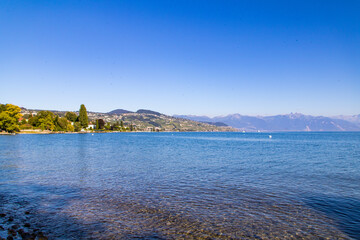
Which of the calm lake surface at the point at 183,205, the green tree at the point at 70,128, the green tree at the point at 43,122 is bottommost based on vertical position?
the calm lake surface at the point at 183,205

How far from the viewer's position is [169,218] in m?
14.0

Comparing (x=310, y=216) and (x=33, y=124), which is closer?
(x=310, y=216)

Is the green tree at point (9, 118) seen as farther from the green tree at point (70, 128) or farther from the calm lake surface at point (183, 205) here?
the calm lake surface at point (183, 205)

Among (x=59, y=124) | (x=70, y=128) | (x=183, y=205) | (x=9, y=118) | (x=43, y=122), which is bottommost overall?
(x=183, y=205)

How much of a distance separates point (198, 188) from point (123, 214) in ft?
27.0

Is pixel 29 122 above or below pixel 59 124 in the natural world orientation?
→ above

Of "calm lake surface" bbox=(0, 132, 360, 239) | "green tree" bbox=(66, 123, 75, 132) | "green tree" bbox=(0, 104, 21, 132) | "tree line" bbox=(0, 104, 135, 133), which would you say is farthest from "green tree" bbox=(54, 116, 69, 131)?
"calm lake surface" bbox=(0, 132, 360, 239)

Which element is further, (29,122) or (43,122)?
(29,122)

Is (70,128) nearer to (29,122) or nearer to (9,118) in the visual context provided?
(29,122)

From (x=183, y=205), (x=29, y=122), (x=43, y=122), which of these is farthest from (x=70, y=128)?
(x=183, y=205)

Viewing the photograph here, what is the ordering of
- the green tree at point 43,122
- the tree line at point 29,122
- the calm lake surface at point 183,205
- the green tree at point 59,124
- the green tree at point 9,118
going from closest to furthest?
the calm lake surface at point 183,205 → the green tree at point 9,118 → the tree line at point 29,122 → the green tree at point 43,122 → the green tree at point 59,124

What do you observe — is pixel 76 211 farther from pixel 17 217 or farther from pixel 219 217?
pixel 219 217

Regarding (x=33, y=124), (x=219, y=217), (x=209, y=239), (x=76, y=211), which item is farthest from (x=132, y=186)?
(x=33, y=124)

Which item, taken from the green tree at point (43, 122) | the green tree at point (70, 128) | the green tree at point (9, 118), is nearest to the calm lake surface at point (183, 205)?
the green tree at point (9, 118)
